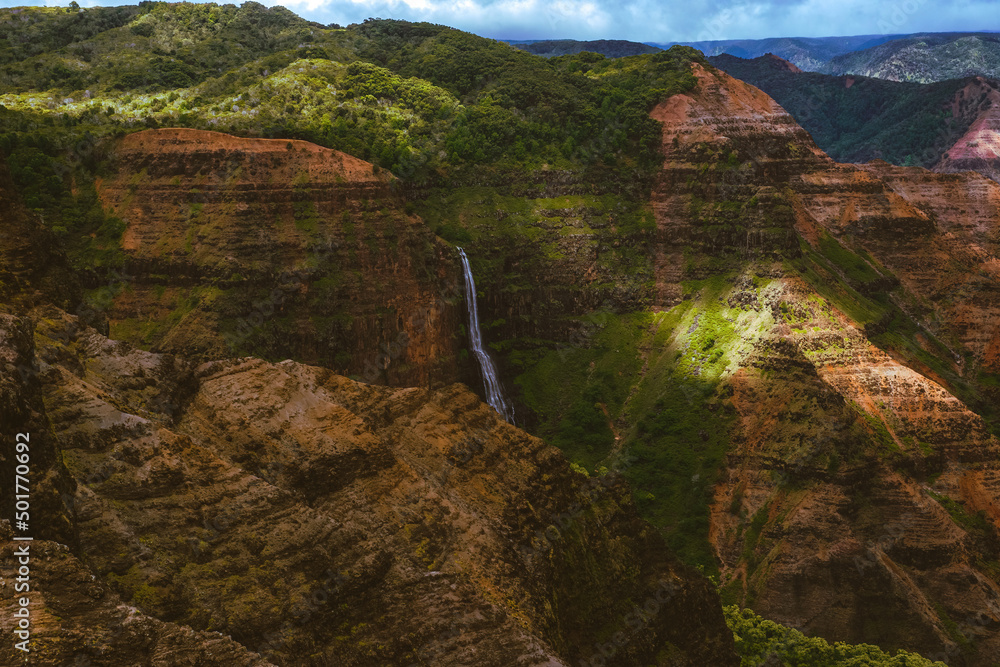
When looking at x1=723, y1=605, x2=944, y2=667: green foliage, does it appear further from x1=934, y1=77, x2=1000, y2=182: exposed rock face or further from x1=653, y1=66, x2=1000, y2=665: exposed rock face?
x1=934, y1=77, x2=1000, y2=182: exposed rock face

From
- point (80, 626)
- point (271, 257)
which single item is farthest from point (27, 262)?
point (271, 257)

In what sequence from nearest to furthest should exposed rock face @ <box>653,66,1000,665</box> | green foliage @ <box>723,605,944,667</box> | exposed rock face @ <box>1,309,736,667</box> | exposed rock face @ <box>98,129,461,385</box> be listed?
exposed rock face @ <box>1,309,736,667</box> → green foliage @ <box>723,605,944,667</box> → exposed rock face @ <box>653,66,1000,665</box> → exposed rock face @ <box>98,129,461,385</box>

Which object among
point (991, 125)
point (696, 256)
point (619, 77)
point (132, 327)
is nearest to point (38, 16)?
point (132, 327)

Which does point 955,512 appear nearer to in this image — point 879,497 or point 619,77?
point 879,497

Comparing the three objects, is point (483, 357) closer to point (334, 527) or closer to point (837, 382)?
point (837, 382)

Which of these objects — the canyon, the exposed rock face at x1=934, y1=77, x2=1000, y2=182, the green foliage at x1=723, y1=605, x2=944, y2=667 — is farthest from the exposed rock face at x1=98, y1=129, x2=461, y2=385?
the exposed rock face at x1=934, y1=77, x2=1000, y2=182
